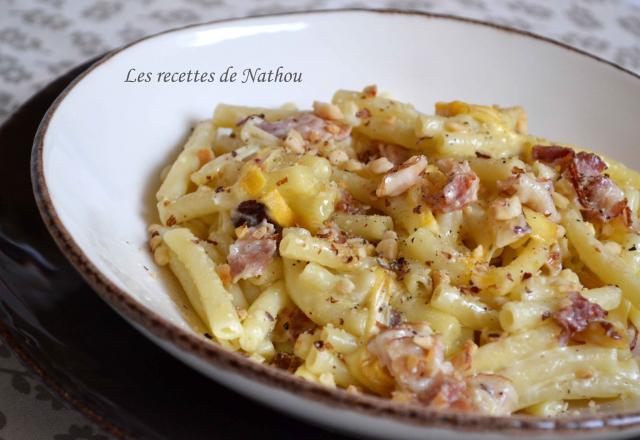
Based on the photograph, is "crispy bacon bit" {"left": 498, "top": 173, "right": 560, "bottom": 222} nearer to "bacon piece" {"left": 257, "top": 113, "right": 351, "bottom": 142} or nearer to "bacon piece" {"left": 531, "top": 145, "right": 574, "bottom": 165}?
"bacon piece" {"left": 531, "top": 145, "right": 574, "bottom": 165}

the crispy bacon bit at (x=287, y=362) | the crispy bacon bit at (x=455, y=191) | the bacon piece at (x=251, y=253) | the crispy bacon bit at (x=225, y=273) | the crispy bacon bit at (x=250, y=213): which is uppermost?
the crispy bacon bit at (x=455, y=191)

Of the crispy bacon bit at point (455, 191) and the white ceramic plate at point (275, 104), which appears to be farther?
the crispy bacon bit at point (455, 191)

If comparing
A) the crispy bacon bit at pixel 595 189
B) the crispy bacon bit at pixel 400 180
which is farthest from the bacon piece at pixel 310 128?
the crispy bacon bit at pixel 595 189

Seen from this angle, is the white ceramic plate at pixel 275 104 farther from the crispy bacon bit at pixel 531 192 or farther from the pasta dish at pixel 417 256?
the crispy bacon bit at pixel 531 192

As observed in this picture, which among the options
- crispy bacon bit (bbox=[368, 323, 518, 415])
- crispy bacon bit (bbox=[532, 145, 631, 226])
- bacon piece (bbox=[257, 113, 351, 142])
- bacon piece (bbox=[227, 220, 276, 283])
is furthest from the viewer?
bacon piece (bbox=[257, 113, 351, 142])

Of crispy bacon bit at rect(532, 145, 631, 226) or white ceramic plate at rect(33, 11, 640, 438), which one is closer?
white ceramic plate at rect(33, 11, 640, 438)

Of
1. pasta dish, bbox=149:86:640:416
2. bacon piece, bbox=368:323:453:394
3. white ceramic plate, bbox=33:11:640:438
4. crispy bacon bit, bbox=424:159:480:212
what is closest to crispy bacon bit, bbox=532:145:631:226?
pasta dish, bbox=149:86:640:416
